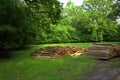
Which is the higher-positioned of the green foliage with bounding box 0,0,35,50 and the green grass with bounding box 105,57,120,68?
the green foliage with bounding box 0,0,35,50

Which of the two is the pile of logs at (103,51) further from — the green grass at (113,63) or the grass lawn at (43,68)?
the grass lawn at (43,68)

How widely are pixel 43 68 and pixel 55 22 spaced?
26.0 feet

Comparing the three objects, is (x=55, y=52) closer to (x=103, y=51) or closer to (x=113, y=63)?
(x=103, y=51)

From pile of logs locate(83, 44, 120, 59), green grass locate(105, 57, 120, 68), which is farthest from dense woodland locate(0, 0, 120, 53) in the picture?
green grass locate(105, 57, 120, 68)

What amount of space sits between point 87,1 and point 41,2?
68.9 feet

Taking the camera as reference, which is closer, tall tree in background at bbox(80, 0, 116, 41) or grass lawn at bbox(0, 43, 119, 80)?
grass lawn at bbox(0, 43, 119, 80)

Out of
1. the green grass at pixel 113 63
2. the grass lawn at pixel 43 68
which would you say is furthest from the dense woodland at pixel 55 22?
the green grass at pixel 113 63

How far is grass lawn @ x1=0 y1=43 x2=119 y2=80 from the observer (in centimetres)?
1420

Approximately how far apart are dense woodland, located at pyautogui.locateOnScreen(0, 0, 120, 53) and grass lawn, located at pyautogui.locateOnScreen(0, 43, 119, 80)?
141 centimetres

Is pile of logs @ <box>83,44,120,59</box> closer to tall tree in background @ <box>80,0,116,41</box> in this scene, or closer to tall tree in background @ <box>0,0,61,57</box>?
tall tree in background @ <box>0,0,61,57</box>

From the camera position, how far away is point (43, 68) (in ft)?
53.0

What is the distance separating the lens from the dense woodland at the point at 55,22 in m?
18.3

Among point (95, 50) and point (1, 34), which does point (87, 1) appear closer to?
point (95, 50)

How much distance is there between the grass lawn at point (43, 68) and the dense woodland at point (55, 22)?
1.41 meters
